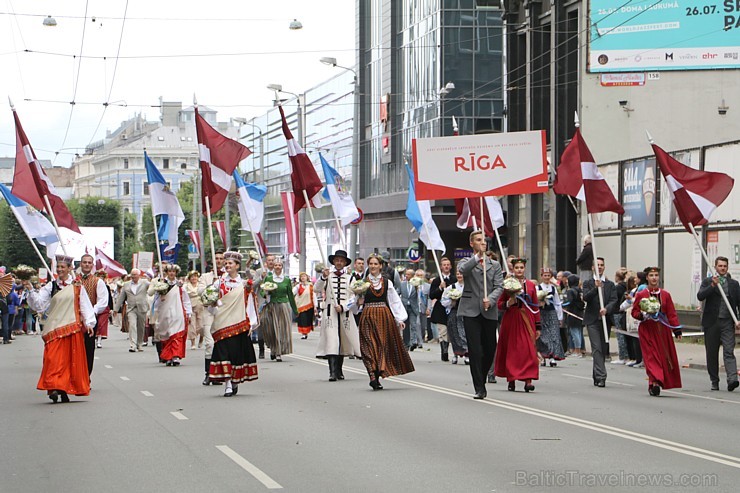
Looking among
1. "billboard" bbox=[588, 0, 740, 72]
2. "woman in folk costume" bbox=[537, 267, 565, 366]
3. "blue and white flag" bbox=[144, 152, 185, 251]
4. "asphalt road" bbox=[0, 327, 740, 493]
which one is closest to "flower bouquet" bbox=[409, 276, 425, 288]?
"woman in folk costume" bbox=[537, 267, 565, 366]

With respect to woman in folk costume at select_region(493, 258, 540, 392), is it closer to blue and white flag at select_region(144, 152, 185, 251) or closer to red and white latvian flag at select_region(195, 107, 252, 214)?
red and white latvian flag at select_region(195, 107, 252, 214)

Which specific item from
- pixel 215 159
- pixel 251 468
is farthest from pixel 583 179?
pixel 251 468

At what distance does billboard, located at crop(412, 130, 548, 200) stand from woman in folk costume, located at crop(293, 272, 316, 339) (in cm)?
1634

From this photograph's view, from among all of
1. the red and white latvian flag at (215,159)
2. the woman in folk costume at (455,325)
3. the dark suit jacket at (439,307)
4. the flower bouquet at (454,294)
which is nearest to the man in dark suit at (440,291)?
the dark suit jacket at (439,307)

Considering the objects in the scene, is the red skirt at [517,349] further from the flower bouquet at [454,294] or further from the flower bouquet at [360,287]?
the flower bouquet at [454,294]

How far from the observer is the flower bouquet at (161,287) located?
22109 mm

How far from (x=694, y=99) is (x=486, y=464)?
108ft

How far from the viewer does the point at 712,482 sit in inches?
344

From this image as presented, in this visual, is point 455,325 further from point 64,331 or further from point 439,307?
point 64,331

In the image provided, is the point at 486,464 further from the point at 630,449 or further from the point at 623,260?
the point at 623,260

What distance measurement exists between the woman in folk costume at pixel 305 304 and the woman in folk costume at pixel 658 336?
769 inches

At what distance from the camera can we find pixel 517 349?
53.5ft

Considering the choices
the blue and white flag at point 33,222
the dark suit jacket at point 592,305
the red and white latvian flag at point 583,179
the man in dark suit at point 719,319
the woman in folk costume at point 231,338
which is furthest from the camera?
the blue and white flag at point 33,222

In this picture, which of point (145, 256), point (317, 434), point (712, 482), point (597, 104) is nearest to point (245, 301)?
point (317, 434)
